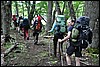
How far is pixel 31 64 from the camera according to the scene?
9.34 meters

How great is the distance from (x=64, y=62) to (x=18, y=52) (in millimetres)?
3656

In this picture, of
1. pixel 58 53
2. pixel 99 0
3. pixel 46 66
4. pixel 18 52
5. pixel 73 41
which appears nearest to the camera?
pixel 73 41

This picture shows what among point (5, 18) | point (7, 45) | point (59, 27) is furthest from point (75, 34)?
point (5, 18)

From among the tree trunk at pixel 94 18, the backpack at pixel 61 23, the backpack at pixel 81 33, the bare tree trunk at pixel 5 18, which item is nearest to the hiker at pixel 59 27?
the backpack at pixel 61 23

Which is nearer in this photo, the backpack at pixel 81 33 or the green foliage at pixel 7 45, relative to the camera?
the backpack at pixel 81 33

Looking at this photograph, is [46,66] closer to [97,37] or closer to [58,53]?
[58,53]

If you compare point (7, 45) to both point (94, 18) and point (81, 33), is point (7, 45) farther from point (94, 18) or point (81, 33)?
point (81, 33)

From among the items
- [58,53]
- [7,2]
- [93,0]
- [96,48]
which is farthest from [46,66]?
[7,2]

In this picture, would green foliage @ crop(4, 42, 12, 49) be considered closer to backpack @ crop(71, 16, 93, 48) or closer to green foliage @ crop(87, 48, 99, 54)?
green foliage @ crop(87, 48, 99, 54)

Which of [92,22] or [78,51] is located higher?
[92,22]

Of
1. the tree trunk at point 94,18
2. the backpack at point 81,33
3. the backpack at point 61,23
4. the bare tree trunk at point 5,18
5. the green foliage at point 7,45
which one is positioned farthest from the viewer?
the bare tree trunk at point 5,18

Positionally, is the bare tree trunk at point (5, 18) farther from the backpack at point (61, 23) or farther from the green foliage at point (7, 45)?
the backpack at point (61, 23)

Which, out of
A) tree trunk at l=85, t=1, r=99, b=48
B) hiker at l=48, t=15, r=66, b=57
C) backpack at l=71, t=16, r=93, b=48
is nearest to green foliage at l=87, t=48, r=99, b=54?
tree trunk at l=85, t=1, r=99, b=48

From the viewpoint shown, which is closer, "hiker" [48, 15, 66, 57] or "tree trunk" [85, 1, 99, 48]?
"hiker" [48, 15, 66, 57]
